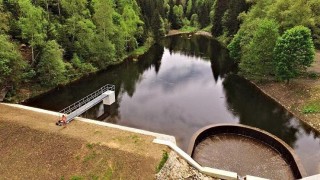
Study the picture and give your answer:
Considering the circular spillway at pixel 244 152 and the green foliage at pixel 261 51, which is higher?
the green foliage at pixel 261 51

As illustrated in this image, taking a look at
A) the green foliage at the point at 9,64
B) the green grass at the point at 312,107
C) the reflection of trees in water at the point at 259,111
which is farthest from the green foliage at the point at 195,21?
the green foliage at the point at 9,64

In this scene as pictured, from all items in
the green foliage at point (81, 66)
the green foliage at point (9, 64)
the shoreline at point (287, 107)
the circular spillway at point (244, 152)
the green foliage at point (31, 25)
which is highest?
the green foliage at point (31, 25)

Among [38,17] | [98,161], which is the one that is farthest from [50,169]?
[38,17]

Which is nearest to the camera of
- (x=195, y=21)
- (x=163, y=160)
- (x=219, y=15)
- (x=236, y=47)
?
(x=163, y=160)

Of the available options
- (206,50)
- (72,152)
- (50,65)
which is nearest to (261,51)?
(206,50)

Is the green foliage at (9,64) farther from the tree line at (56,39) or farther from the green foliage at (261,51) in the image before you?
the green foliage at (261,51)

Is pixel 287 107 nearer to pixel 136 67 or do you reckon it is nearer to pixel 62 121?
pixel 62 121

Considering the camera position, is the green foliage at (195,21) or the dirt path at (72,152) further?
the green foliage at (195,21)
